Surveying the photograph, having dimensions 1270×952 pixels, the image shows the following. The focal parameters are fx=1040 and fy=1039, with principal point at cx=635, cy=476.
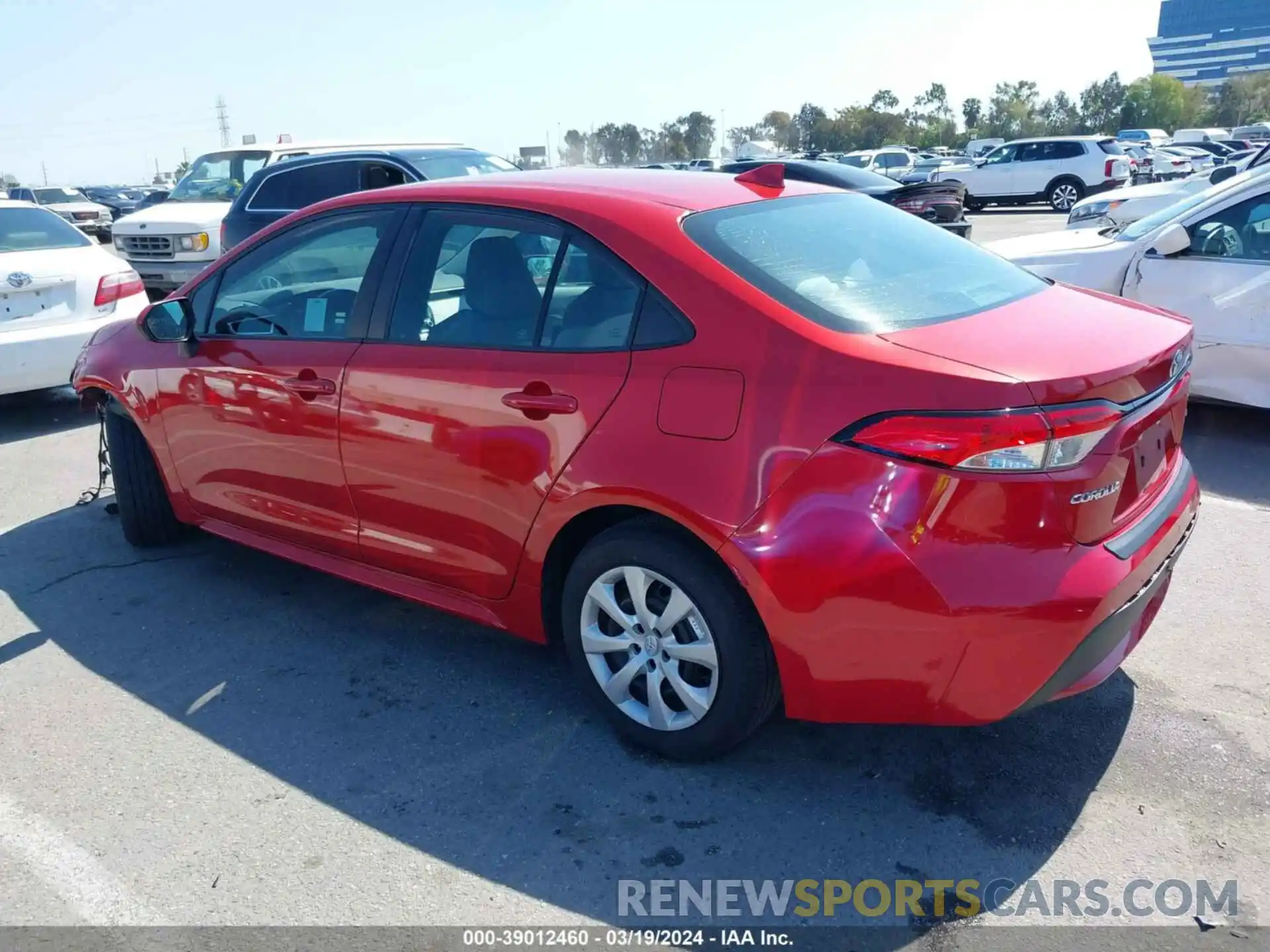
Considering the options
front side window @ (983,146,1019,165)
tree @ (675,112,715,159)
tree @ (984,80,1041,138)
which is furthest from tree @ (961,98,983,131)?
front side window @ (983,146,1019,165)

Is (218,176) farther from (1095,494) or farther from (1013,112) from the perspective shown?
(1013,112)

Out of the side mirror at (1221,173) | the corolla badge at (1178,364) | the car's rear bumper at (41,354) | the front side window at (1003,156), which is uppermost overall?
the corolla badge at (1178,364)

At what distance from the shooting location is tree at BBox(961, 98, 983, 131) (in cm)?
9612

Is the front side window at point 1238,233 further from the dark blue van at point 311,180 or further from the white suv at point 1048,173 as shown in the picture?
the white suv at point 1048,173

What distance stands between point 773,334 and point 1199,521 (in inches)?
128

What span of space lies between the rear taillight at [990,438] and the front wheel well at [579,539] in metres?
0.60

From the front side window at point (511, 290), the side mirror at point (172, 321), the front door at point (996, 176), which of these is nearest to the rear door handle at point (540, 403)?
the front side window at point (511, 290)

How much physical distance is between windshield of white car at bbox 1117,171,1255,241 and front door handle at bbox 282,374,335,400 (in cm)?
529

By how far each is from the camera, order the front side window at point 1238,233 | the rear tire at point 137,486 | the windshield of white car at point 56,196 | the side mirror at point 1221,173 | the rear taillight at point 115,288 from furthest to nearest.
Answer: the windshield of white car at point 56,196
the side mirror at point 1221,173
the rear taillight at point 115,288
the front side window at point 1238,233
the rear tire at point 137,486

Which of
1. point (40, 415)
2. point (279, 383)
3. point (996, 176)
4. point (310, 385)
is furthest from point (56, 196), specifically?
point (310, 385)

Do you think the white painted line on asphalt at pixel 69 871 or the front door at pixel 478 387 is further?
the front door at pixel 478 387

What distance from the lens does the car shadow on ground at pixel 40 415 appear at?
24.5 feet

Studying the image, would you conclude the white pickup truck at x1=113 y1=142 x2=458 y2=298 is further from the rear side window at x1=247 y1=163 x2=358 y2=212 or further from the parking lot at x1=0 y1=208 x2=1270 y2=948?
the parking lot at x1=0 y1=208 x2=1270 y2=948

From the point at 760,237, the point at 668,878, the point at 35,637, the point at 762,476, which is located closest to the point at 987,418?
the point at 762,476
